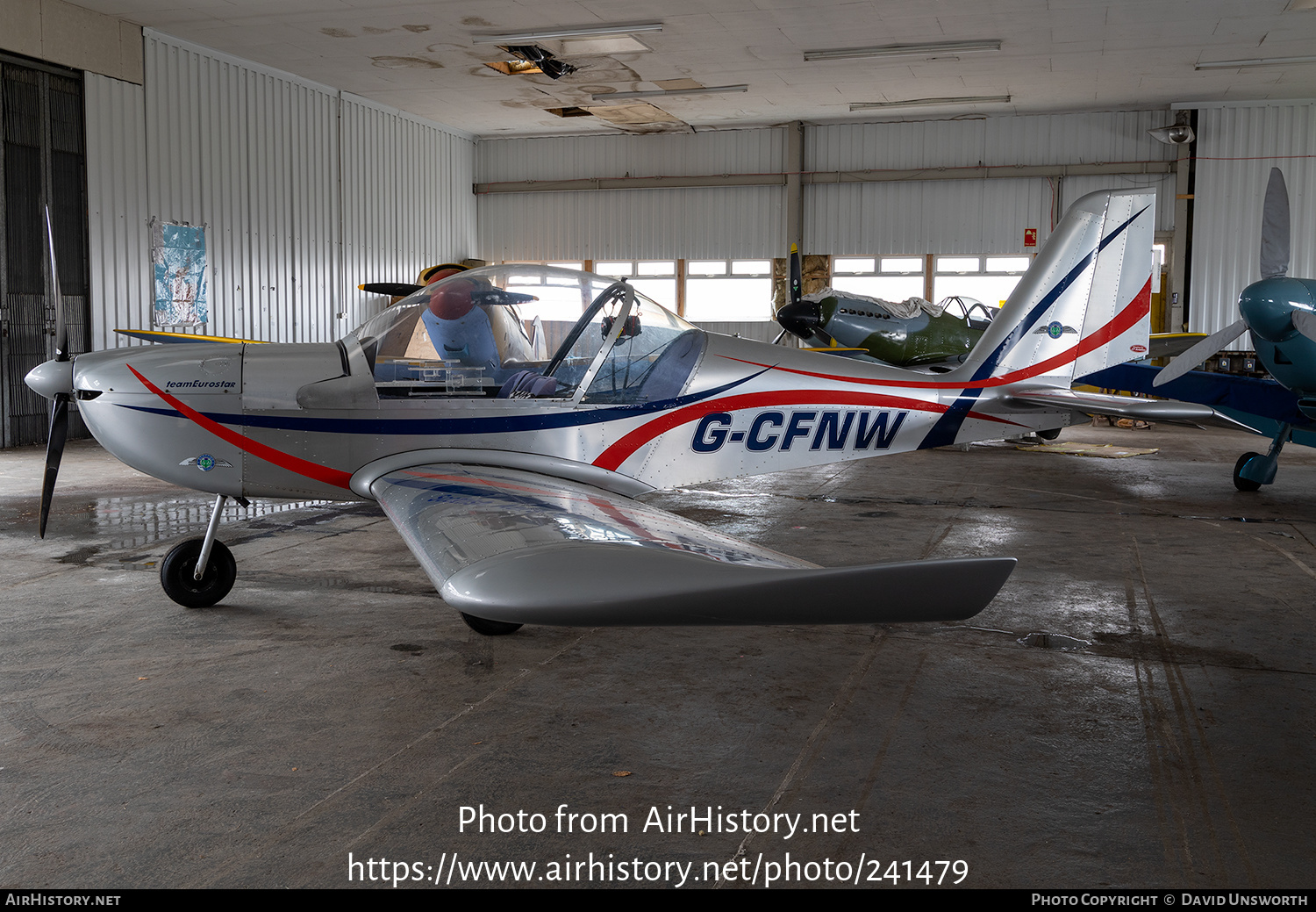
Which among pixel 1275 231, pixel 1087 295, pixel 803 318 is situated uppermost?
pixel 1275 231

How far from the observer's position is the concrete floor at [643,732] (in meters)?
2.61

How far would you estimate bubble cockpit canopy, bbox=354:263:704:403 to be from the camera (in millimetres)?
4750

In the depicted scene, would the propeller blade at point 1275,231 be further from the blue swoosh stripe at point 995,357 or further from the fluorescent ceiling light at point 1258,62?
the fluorescent ceiling light at point 1258,62

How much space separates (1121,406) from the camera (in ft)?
17.3

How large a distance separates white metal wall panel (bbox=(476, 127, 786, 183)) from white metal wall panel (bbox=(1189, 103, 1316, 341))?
329 inches

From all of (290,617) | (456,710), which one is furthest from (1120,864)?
(290,617)

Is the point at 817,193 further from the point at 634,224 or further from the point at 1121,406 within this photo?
the point at 1121,406

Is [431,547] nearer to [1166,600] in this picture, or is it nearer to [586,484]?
[586,484]

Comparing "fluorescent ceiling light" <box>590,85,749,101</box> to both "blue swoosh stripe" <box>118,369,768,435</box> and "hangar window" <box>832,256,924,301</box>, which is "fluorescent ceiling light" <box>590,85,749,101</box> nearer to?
"hangar window" <box>832,256,924,301</box>

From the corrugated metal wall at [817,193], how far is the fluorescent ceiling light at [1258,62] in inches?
125

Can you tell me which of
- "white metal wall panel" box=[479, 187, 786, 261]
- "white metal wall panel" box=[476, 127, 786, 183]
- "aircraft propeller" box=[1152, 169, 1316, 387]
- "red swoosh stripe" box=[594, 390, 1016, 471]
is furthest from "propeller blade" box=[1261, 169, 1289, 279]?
"white metal wall panel" box=[476, 127, 786, 183]

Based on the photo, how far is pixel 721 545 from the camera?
117 inches

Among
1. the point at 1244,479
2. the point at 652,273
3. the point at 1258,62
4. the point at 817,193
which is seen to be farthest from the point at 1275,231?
the point at 652,273

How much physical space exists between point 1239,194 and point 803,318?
10.5m
